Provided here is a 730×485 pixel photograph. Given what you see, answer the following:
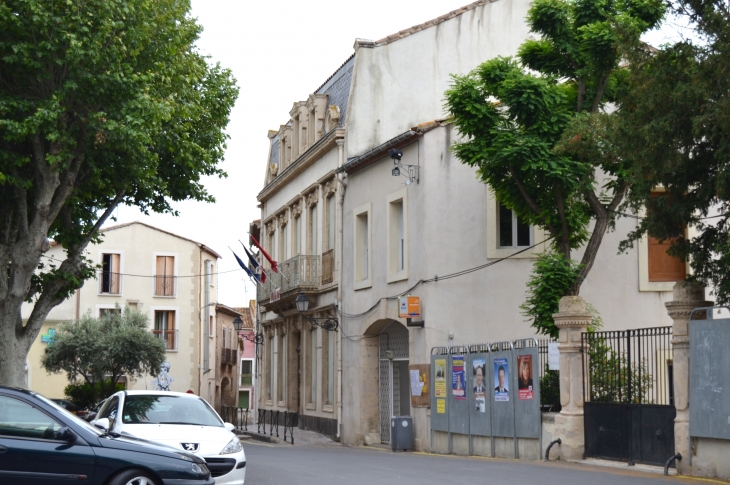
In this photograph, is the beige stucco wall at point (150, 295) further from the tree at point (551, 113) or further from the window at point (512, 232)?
the tree at point (551, 113)

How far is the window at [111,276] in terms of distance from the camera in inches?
2328

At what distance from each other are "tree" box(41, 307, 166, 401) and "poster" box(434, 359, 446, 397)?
3043 cm

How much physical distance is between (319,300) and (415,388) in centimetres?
924

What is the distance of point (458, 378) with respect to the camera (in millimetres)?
23438

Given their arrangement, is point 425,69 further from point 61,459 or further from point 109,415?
point 61,459

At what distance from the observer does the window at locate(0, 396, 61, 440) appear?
1016cm

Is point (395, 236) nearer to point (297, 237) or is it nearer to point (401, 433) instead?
point (401, 433)

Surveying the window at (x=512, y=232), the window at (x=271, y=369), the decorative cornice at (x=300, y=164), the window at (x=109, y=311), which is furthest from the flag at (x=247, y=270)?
the window at (x=109, y=311)

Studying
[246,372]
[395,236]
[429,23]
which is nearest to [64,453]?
[395,236]

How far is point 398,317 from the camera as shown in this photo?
90.2 ft

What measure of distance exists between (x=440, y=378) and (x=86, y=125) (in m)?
10.3

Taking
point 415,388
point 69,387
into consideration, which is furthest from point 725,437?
point 69,387

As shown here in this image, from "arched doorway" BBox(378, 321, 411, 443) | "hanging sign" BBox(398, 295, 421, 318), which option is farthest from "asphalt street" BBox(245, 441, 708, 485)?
"arched doorway" BBox(378, 321, 411, 443)

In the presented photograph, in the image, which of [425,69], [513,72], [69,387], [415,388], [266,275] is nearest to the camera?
[513,72]
